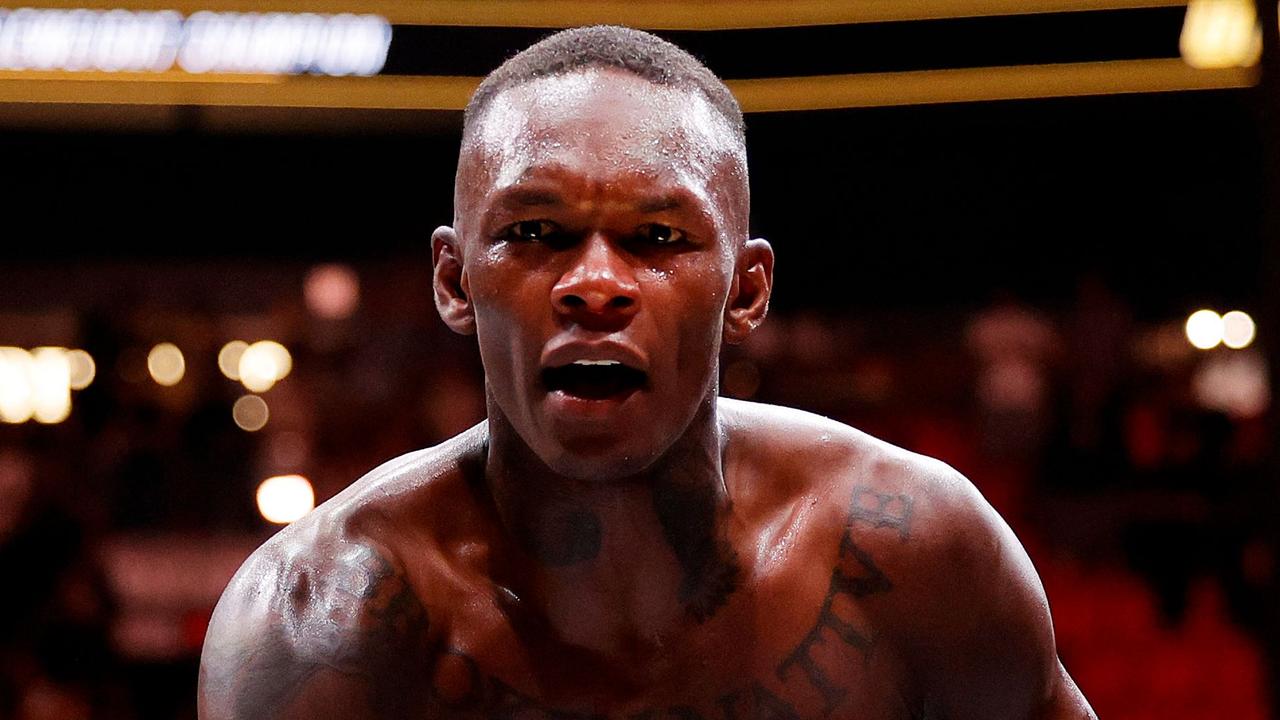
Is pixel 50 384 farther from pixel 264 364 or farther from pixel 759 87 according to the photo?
pixel 759 87

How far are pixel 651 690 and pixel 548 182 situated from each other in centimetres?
52

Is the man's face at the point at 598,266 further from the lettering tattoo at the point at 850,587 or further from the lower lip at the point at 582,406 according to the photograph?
the lettering tattoo at the point at 850,587

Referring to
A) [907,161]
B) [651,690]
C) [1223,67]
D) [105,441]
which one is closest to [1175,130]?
[1223,67]

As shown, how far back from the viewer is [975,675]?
144 cm

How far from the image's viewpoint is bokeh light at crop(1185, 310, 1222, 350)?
5.43 metres

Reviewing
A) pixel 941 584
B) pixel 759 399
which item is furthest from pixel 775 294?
pixel 941 584

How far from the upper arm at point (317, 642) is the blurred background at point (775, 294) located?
214 centimetres

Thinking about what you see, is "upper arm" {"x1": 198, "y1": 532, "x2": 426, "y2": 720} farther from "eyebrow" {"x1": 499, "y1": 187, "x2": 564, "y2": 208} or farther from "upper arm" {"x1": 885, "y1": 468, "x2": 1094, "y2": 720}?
"upper arm" {"x1": 885, "y1": 468, "x2": 1094, "y2": 720}

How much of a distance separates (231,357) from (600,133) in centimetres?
417

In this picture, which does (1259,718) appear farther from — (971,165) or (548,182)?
(548,182)

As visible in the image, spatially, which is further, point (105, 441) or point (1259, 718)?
point (105, 441)

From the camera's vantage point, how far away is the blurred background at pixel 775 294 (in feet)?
12.5

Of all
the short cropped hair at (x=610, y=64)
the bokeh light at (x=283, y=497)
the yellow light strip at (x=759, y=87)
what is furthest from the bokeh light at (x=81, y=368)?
the short cropped hair at (x=610, y=64)

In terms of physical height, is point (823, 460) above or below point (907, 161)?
below
